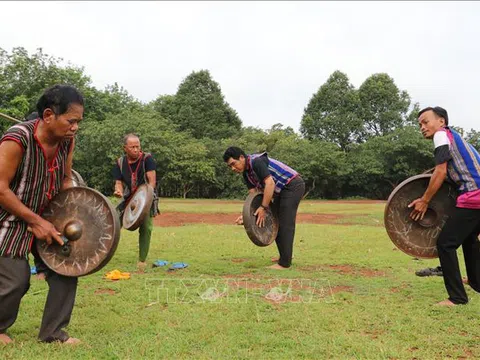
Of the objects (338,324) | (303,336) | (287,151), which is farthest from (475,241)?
(287,151)

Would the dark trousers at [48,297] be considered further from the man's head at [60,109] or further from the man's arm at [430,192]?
the man's arm at [430,192]

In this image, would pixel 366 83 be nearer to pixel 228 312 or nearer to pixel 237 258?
pixel 237 258

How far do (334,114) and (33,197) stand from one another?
65.5 m

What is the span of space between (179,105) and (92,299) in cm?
6152

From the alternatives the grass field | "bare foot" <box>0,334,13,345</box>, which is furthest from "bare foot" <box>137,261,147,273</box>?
"bare foot" <box>0,334,13,345</box>

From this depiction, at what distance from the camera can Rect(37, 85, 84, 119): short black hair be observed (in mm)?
4324

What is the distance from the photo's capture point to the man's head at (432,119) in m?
6.25

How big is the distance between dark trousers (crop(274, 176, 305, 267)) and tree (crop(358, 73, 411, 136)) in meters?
62.4

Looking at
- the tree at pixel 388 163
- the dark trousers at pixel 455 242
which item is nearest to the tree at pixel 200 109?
the tree at pixel 388 163

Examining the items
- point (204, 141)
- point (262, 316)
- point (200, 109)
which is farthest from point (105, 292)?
point (200, 109)

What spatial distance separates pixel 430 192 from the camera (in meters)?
6.29

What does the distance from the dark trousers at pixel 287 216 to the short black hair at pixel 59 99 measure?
5.42 m

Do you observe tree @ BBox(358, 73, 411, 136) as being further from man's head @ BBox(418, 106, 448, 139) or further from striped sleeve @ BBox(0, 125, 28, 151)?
striped sleeve @ BBox(0, 125, 28, 151)

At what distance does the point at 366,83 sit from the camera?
69750 millimetres
